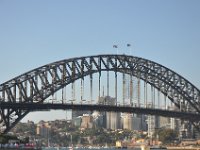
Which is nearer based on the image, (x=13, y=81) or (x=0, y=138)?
(x=0, y=138)

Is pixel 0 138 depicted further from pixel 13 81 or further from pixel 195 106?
pixel 195 106

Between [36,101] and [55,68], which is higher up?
[55,68]

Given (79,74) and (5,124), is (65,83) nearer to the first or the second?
(79,74)

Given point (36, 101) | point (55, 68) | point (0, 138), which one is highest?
point (55, 68)

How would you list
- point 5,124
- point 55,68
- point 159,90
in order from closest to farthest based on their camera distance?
1. point 5,124
2. point 55,68
3. point 159,90

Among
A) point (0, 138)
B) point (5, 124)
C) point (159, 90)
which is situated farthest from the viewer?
point (159, 90)

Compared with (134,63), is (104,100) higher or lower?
lower

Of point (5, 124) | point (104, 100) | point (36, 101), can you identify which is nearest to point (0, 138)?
point (5, 124)

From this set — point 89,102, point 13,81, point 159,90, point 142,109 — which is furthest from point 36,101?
point 159,90

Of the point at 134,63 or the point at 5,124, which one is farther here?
the point at 134,63
